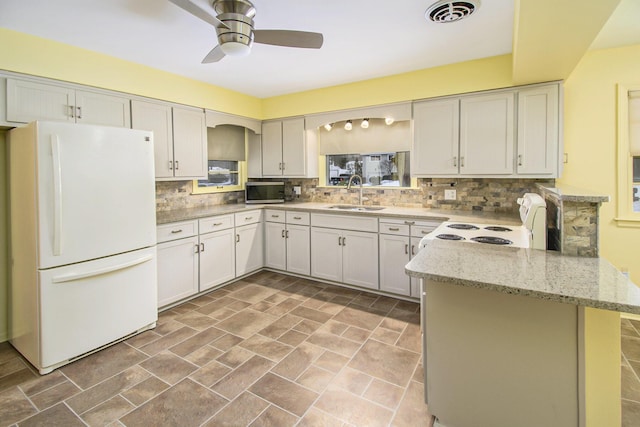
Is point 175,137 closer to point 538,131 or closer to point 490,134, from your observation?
point 490,134

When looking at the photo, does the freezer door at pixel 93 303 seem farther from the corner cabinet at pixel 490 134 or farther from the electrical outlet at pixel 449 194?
the electrical outlet at pixel 449 194

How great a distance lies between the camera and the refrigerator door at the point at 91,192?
219 cm

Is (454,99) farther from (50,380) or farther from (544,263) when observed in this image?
(50,380)

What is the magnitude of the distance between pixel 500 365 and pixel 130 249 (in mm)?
2678

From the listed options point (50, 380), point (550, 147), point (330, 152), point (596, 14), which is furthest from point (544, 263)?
point (330, 152)

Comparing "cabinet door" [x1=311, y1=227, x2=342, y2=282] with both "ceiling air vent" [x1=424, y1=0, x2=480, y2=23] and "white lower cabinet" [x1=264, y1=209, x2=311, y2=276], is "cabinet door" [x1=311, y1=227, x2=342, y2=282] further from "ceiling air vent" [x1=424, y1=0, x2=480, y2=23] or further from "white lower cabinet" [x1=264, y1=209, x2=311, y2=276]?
"ceiling air vent" [x1=424, y1=0, x2=480, y2=23]

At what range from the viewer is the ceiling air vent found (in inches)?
84.3

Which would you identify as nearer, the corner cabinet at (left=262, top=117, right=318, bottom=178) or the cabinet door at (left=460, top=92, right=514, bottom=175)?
the cabinet door at (left=460, top=92, right=514, bottom=175)

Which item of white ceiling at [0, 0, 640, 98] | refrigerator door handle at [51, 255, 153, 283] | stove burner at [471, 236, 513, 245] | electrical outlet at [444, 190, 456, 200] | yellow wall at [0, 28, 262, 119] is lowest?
refrigerator door handle at [51, 255, 153, 283]

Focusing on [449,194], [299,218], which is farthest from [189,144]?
[449,194]

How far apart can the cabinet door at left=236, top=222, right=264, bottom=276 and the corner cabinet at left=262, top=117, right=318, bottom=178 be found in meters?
0.89

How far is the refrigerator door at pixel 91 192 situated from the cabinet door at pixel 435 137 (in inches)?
105

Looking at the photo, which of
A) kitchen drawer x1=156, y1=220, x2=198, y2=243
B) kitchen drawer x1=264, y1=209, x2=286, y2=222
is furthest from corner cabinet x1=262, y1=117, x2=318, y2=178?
kitchen drawer x1=156, y1=220, x2=198, y2=243

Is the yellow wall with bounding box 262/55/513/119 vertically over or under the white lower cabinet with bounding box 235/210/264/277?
over
